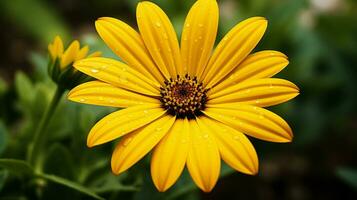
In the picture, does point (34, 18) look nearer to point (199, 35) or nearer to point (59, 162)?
point (59, 162)

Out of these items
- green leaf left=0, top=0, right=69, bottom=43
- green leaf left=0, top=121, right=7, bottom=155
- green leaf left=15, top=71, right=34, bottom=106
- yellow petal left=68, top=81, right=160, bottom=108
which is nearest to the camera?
yellow petal left=68, top=81, right=160, bottom=108

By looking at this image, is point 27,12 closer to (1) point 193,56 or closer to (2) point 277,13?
(2) point 277,13

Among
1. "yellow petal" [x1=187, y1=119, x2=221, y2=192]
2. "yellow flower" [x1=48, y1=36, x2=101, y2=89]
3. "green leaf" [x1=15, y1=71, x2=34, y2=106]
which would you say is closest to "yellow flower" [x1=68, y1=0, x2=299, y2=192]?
"yellow petal" [x1=187, y1=119, x2=221, y2=192]

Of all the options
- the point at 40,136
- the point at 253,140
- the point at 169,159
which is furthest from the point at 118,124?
the point at 253,140

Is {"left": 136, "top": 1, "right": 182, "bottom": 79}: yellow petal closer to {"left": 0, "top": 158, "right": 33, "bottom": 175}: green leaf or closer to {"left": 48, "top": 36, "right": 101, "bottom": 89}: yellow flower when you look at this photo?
{"left": 48, "top": 36, "right": 101, "bottom": 89}: yellow flower

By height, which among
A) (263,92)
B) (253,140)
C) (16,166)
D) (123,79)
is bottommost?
(253,140)

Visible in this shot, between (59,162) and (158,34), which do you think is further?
(59,162)

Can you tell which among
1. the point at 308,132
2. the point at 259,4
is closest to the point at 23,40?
the point at 259,4

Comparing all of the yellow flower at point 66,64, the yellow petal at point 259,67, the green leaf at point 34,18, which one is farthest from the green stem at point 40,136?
the green leaf at point 34,18

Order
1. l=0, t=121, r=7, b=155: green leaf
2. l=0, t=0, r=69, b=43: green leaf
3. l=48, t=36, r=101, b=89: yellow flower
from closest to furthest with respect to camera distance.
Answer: l=48, t=36, r=101, b=89: yellow flower → l=0, t=121, r=7, b=155: green leaf → l=0, t=0, r=69, b=43: green leaf

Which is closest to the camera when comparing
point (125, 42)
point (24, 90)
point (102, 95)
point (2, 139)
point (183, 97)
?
point (102, 95)
